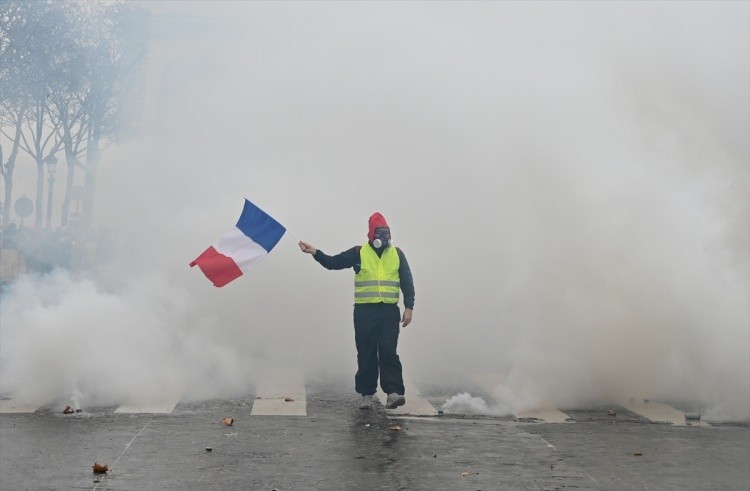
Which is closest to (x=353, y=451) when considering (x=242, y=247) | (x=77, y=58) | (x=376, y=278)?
(x=376, y=278)

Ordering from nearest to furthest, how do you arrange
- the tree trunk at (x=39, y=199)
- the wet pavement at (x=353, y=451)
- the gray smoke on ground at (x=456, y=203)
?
1. the wet pavement at (x=353, y=451)
2. the gray smoke on ground at (x=456, y=203)
3. the tree trunk at (x=39, y=199)

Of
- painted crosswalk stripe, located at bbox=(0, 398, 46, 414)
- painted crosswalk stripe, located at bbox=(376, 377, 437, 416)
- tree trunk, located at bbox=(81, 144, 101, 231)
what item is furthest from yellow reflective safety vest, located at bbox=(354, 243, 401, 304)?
tree trunk, located at bbox=(81, 144, 101, 231)

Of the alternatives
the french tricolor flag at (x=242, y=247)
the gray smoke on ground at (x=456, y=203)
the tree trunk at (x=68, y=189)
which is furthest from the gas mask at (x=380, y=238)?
the tree trunk at (x=68, y=189)

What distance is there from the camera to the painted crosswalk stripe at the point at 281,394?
1038cm

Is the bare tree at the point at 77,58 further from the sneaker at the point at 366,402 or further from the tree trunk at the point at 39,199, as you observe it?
the sneaker at the point at 366,402

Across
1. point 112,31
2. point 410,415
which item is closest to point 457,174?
point 410,415

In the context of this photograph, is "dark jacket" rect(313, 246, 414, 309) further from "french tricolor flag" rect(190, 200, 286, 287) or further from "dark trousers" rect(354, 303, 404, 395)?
"french tricolor flag" rect(190, 200, 286, 287)

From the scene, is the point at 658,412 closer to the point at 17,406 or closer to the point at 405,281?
the point at 405,281

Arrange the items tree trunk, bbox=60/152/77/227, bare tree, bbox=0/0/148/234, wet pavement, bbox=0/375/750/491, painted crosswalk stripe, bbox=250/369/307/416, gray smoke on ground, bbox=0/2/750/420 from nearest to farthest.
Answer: wet pavement, bbox=0/375/750/491
painted crosswalk stripe, bbox=250/369/307/416
gray smoke on ground, bbox=0/2/750/420
bare tree, bbox=0/0/148/234
tree trunk, bbox=60/152/77/227

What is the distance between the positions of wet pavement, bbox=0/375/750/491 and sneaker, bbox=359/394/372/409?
12 centimetres

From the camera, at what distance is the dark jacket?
11.0 metres

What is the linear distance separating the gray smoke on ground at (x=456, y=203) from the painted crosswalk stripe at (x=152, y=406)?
247 mm

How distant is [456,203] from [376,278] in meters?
3.90

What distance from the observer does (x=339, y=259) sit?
1097 cm
